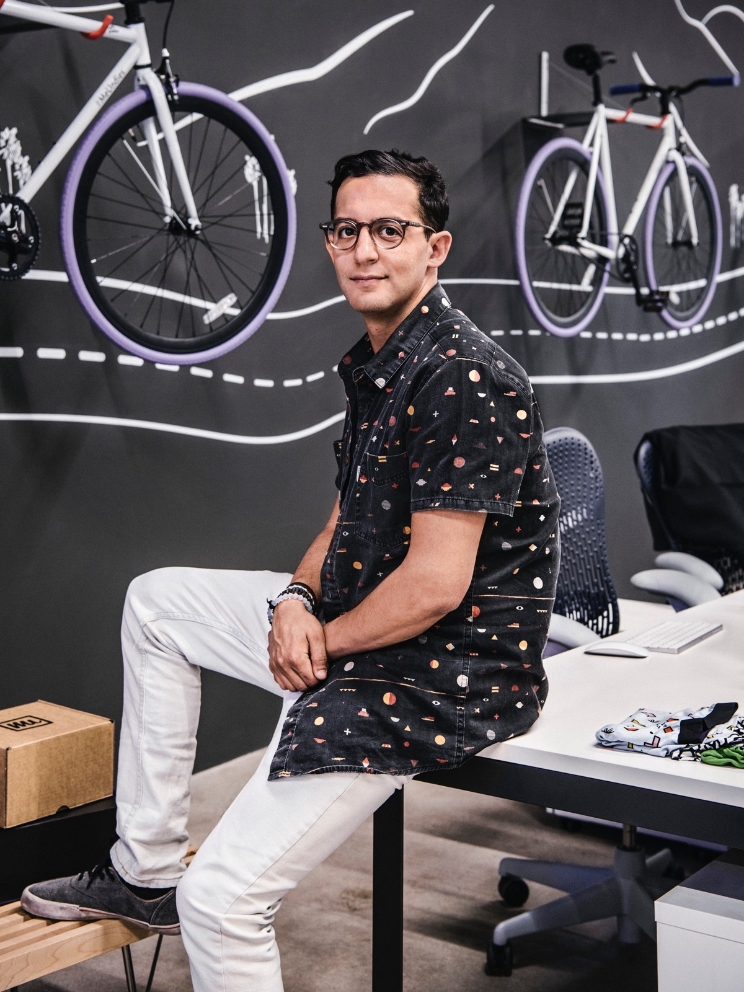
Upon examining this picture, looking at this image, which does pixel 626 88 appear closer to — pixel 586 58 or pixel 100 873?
pixel 586 58

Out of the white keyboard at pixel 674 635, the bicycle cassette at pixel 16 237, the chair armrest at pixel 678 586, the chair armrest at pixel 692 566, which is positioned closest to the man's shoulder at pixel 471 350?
the white keyboard at pixel 674 635

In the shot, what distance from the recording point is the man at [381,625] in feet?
4.83

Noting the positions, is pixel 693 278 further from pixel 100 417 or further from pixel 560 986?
pixel 560 986

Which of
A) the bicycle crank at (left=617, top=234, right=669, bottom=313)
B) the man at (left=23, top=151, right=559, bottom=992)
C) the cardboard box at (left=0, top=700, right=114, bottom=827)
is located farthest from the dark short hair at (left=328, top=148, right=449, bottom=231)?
the bicycle crank at (left=617, top=234, right=669, bottom=313)

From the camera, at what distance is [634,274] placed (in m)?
4.85

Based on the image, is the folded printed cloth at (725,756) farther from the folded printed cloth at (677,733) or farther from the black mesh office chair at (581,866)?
the black mesh office chair at (581,866)

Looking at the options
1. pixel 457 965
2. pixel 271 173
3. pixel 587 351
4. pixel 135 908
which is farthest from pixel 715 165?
pixel 135 908

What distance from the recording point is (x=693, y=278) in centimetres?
572

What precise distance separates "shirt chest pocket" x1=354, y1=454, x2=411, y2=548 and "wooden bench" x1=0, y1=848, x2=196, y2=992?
773 mm

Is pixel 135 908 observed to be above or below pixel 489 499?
below

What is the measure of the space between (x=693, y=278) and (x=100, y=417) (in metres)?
3.71

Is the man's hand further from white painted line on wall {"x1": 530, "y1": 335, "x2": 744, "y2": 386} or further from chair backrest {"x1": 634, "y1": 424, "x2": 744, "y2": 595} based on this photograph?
white painted line on wall {"x1": 530, "y1": 335, "x2": 744, "y2": 386}

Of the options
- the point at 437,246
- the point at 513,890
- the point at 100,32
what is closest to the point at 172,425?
the point at 100,32

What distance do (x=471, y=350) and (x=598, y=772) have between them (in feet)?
1.91
